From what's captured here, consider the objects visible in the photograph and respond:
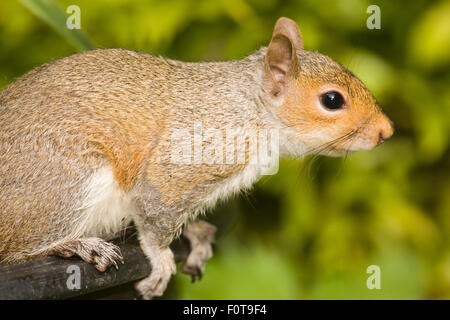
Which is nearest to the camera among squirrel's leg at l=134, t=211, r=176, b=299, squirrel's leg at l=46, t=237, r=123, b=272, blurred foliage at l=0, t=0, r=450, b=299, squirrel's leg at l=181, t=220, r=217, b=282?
squirrel's leg at l=46, t=237, r=123, b=272

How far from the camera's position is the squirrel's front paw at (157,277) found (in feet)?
4.66

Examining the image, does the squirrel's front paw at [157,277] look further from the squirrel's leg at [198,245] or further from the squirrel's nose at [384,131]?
the squirrel's nose at [384,131]

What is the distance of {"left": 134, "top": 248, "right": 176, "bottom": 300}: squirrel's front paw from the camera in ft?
4.66

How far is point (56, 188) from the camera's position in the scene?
134 centimetres

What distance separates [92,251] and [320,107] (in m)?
0.60

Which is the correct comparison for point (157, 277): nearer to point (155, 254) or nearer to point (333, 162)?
point (155, 254)

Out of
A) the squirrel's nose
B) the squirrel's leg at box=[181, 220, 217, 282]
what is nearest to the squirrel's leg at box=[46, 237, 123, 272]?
the squirrel's leg at box=[181, 220, 217, 282]

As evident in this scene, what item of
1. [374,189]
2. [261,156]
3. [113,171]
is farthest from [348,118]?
[374,189]

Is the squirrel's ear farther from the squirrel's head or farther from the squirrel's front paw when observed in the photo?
the squirrel's front paw

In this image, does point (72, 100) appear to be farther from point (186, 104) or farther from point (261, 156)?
point (261, 156)

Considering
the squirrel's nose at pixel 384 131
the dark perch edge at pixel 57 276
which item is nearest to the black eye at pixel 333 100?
the squirrel's nose at pixel 384 131

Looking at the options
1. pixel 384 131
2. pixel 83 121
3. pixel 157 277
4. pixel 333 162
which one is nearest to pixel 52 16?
pixel 83 121

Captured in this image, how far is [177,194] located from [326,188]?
3.13 ft

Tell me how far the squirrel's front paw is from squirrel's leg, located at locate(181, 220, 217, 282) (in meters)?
0.17
